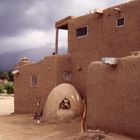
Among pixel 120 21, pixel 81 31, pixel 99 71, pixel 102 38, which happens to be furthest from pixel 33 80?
pixel 99 71

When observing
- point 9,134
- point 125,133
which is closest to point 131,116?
point 125,133

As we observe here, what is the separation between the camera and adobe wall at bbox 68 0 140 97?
19.6 meters

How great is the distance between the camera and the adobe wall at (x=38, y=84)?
24123 millimetres

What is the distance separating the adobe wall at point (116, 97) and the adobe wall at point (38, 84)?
786cm

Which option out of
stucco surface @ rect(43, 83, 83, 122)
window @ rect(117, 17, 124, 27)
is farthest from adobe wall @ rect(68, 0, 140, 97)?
stucco surface @ rect(43, 83, 83, 122)

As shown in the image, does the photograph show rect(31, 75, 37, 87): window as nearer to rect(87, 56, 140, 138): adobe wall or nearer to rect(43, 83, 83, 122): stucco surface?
rect(43, 83, 83, 122): stucco surface

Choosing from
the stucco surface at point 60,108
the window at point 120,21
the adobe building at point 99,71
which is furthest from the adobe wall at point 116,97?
the window at point 120,21

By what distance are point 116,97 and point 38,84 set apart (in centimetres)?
1186

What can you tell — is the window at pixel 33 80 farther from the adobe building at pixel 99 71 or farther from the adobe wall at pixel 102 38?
the adobe wall at pixel 102 38

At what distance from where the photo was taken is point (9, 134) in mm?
17562

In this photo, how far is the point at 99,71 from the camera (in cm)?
1572

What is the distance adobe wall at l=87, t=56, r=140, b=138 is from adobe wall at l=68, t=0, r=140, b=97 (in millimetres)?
4437

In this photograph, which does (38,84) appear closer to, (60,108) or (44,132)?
(60,108)

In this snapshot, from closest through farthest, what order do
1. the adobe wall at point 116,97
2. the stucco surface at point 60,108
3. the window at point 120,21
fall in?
the adobe wall at point 116,97 < the stucco surface at point 60,108 < the window at point 120,21
